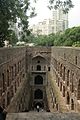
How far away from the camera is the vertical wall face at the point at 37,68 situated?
47.7m

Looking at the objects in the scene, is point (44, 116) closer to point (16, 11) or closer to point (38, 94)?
point (16, 11)

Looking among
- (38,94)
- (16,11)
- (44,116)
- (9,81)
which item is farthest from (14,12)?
(38,94)

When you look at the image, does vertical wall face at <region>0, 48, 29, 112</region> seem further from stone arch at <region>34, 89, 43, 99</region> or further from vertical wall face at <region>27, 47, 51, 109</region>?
stone arch at <region>34, 89, 43, 99</region>

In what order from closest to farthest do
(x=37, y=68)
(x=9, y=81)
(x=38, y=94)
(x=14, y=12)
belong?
(x=14, y=12), (x=9, y=81), (x=38, y=94), (x=37, y=68)

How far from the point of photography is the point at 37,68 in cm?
4909

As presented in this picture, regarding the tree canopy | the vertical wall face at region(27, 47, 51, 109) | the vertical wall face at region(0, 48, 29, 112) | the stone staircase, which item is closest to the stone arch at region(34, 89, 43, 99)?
the vertical wall face at region(27, 47, 51, 109)

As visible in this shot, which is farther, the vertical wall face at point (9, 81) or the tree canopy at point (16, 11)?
the vertical wall face at point (9, 81)

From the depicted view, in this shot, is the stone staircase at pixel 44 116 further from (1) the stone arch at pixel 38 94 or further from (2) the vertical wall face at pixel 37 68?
(1) the stone arch at pixel 38 94

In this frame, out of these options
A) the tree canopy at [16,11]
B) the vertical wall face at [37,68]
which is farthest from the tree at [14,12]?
the vertical wall face at [37,68]

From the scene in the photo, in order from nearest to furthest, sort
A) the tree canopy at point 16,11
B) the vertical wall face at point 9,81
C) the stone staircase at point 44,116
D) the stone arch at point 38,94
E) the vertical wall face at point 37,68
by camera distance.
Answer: the stone staircase at point 44,116 < the tree canopy at point 16,11 < the vertical wall face at point 9,81 < the vertical wall face at point 37,68 < the stone arch at point 38,94

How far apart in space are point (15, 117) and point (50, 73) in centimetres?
4222

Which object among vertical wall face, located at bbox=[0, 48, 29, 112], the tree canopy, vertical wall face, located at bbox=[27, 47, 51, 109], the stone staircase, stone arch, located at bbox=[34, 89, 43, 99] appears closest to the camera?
the stone staircase

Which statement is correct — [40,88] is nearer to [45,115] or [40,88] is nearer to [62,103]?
[62,103]

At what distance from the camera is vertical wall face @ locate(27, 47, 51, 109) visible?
4769 centimetres
